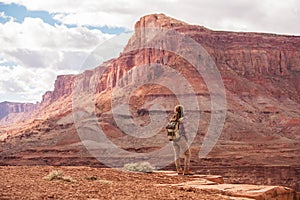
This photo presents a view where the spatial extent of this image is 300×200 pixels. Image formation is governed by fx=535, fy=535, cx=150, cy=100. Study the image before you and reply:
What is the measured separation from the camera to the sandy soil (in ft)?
26.6

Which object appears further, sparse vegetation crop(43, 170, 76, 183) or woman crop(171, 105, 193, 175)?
woman crop(171, 105, 193, 175)

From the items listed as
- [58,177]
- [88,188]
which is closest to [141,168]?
[58,177]

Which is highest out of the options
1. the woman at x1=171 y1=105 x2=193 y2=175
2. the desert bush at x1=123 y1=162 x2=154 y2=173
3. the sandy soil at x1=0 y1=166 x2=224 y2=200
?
the woman at x1=171 y1=105 x2=193 y2=175

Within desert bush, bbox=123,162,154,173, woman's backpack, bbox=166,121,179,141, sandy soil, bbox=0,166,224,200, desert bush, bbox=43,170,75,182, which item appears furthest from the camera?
desert bush, bbox=123,162,154,173

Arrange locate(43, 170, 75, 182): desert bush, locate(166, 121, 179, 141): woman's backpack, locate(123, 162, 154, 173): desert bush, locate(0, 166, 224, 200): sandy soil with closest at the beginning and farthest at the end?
locate(0, 166, 224, 200): sandy soil < locate(43, 170, 75, 182): desert bush < locate(166, 121, 179, 141): woman's backpack < locate(123, 162, 154, 173): desert bush

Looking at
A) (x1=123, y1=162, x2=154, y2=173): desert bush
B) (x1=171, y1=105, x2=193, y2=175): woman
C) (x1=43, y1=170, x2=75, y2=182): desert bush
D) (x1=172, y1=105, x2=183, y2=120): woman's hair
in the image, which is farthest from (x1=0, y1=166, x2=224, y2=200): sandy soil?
(x1=172, y1=105, x2=183, y2=120): woman's hair

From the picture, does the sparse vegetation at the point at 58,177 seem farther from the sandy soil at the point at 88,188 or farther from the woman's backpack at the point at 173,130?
the woman's backpack at the point at 173,130

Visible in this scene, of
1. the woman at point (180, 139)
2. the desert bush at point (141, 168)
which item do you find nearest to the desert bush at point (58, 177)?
the desert bush at point (141, 168)

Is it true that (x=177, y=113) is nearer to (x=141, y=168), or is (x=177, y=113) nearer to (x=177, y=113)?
(x=177, y=113)

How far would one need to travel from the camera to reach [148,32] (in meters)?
125

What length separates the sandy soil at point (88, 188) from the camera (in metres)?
8.11

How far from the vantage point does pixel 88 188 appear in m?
9.01

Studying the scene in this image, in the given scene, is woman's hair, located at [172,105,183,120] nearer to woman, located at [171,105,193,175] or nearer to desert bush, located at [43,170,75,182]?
woman, located at [171,105,193,175]

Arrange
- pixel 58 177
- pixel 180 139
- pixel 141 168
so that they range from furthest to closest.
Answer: pixel 141 168 < pixel 180 139 < pixel 58 177
